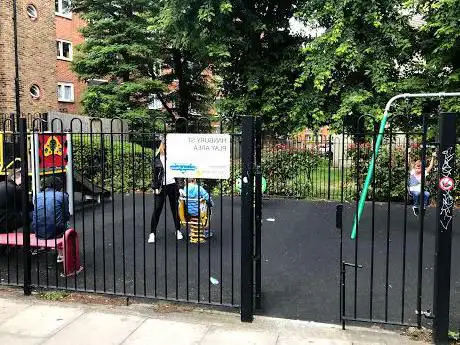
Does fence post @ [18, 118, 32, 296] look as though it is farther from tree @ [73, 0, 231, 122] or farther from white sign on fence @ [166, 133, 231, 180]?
tree @ [73, 0, 231, 122]

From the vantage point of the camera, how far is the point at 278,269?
6441 mm

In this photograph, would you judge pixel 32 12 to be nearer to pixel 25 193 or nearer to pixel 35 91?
pixel 35 91

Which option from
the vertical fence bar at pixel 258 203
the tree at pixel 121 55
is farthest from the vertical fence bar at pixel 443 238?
the tree at pixel 121 55

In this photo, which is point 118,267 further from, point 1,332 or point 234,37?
point 234,37

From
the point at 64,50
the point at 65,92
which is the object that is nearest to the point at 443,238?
the point at 65,92

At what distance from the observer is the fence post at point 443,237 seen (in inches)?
157

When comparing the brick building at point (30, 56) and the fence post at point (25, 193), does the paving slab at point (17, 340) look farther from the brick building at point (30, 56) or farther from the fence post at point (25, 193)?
the brick building at point (30, 56)

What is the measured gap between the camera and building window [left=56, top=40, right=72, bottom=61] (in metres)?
26.5

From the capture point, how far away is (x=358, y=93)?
1415 cm

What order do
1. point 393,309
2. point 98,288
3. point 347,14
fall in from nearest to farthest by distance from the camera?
point 393,309 < point 98,288 < point 347,14

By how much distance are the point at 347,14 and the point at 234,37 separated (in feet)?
11.9

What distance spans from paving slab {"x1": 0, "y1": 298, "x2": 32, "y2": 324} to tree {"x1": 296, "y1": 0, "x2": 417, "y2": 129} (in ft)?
35.7

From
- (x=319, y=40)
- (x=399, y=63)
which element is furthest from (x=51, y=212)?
(x=399, y=63)

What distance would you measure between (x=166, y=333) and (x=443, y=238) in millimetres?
2623
